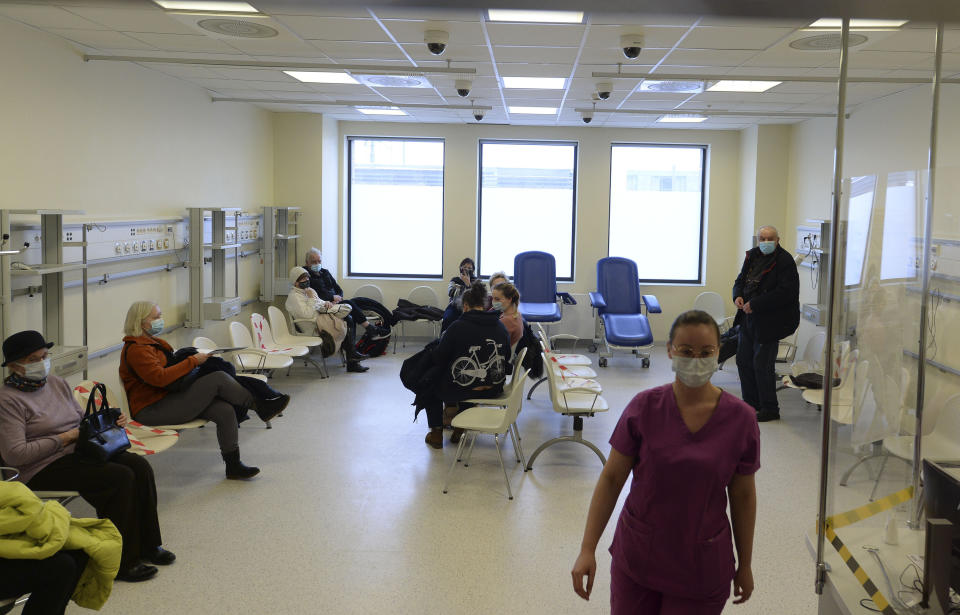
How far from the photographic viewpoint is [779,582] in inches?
165

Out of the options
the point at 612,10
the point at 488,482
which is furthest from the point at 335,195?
the point at 612,10

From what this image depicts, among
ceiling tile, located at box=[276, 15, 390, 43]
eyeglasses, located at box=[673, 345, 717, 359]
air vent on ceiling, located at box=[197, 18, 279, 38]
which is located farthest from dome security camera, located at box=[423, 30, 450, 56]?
eyeglasses, located at box=[673, 345, 717, 359]

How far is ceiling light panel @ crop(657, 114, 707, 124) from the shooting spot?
32.7 feet

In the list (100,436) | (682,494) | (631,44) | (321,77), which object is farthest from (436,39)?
(682,494)

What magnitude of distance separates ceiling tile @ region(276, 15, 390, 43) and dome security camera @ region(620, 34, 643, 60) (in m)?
1.60

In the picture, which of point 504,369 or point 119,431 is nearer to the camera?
point 119,431

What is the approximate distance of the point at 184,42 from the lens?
6.11 metres

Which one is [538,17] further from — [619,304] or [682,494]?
[619,304]

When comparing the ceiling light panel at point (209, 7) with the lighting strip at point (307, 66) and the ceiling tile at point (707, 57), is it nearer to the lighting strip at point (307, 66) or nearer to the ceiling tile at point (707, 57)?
the lighting strip at point (307, 66)

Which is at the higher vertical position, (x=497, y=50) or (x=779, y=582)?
(x=497, y=50)

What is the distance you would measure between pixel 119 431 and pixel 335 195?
7.45 m

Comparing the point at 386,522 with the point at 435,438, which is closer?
the point at 386,522

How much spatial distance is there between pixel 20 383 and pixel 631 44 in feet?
13.6

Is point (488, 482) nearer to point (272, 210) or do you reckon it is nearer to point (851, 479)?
point (851, 479)
